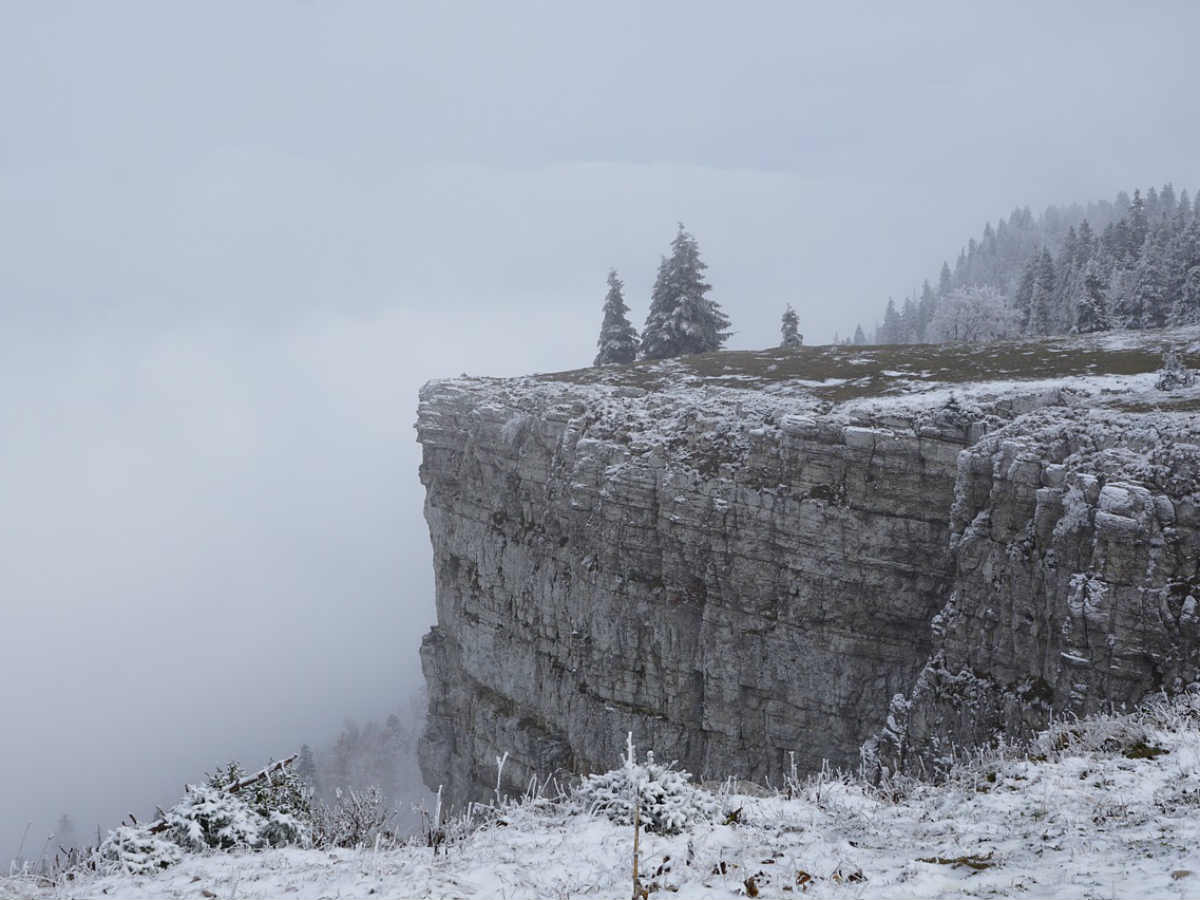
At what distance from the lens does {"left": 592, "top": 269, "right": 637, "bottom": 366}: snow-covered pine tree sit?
56.4 m

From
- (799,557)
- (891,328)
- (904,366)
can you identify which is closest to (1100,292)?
(904,366)

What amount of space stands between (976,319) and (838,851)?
222 ft

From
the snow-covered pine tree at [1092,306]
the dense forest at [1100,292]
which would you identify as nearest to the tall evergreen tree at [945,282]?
the dense forest at [1100,292]

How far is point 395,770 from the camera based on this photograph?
4331 inches

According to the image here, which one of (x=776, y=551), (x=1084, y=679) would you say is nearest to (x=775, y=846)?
(x=1084, y=679)

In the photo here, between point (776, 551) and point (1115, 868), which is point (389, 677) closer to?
point (776, 551)

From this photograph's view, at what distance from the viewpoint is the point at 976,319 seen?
2569 inches

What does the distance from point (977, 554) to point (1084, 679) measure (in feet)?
13.5

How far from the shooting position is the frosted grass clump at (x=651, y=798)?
7.42 m

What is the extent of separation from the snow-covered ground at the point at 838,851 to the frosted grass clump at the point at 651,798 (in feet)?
0.51

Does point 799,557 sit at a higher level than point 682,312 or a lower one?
lower

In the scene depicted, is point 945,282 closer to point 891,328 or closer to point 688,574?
point 891,328

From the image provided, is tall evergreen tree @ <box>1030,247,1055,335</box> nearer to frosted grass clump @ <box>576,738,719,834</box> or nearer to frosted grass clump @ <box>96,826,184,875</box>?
frosted grass clump @ <box>576,738,719,834</box>

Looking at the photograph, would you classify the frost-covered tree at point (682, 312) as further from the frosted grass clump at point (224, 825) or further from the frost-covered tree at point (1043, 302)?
the frosted grass clump at point (224, 825)
